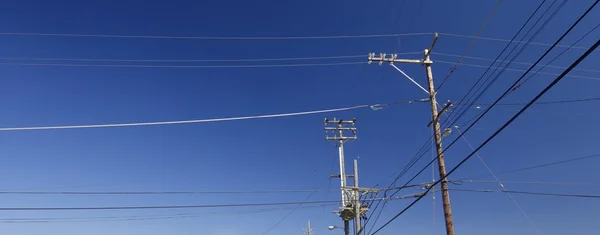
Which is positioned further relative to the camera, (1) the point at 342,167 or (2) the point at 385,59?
(1) the point at 342,167

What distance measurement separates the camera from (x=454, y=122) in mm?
13555

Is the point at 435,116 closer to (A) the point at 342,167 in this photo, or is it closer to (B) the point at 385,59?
(B) the point at 385,59

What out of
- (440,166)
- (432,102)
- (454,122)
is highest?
(432,102)

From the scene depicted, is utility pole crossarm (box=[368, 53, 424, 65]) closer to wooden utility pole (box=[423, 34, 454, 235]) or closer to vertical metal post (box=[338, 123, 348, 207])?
wooden utility pole (box=[423, 34, 454, 235])

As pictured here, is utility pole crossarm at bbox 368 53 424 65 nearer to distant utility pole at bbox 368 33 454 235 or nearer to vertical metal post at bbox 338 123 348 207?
distant utility pole at bbox 368 33 454 235

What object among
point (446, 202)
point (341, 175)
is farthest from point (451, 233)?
point (341, 175)

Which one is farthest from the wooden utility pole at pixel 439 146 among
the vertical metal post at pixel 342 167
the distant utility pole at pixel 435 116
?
the vertical metal post at pixel 342 167

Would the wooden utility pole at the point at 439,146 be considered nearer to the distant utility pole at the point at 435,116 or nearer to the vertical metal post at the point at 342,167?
the distant utility pole at the point at 435,116

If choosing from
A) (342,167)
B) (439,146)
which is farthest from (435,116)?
(342,167)

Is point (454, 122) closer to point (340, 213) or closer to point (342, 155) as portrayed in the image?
point (340, 213)

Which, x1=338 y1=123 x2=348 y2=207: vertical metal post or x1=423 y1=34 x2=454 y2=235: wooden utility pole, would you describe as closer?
x1=423 y1=34 x2=454 y2=235: wooden utility pole

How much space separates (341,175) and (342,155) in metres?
1.75

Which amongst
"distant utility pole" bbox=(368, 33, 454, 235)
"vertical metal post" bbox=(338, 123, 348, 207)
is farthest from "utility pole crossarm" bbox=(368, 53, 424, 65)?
"vertical metal post" bbox=(338, 123, 348, 207)

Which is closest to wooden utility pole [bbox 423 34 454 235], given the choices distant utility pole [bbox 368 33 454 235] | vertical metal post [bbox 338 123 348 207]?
distant utility pole [bbox 368 33 454 235]
